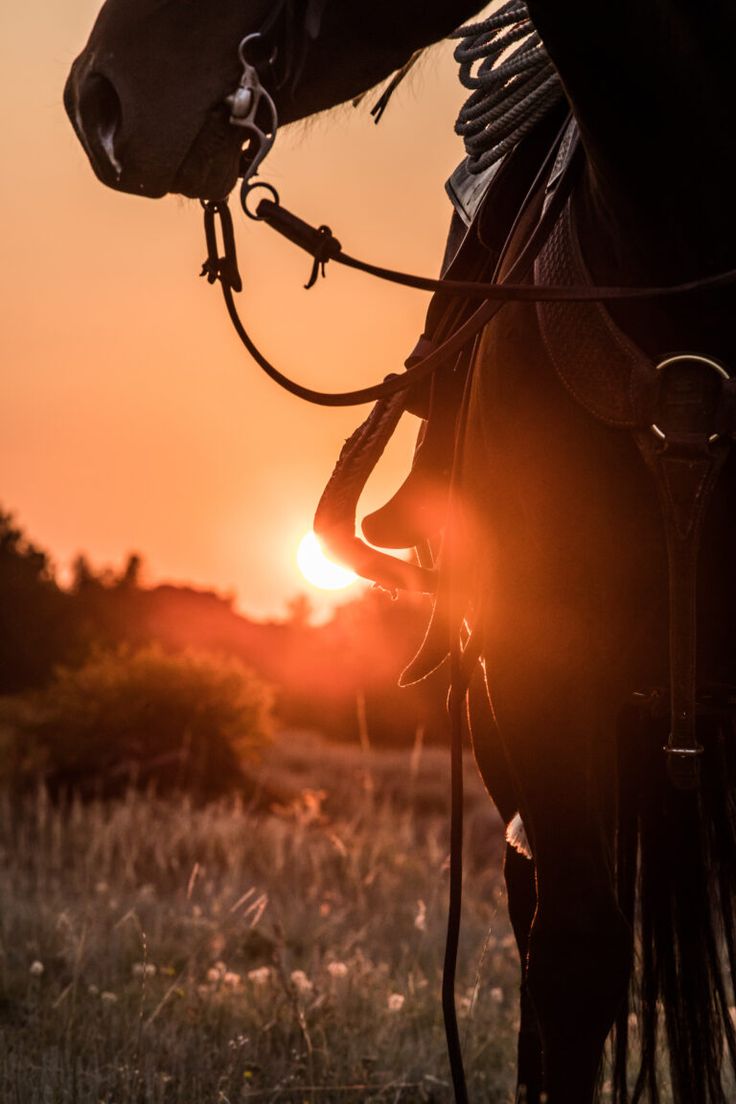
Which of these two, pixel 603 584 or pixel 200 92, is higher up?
pixel 200 92

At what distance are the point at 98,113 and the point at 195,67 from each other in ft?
0.53

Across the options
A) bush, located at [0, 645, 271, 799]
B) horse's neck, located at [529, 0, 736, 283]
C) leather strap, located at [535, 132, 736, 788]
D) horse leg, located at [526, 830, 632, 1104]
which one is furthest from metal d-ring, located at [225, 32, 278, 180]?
bush, located at [0, 645, 271, 799]

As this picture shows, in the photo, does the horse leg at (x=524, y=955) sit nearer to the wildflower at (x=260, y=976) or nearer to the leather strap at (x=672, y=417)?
the leather strap at (x=672, y=417)

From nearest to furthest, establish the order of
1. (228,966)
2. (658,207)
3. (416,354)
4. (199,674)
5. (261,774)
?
(658,207)
(416,354)
(228,966)
(199,674)
(261,774)

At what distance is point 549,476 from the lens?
2.20 metres

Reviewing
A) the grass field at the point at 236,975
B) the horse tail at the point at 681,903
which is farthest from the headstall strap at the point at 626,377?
the grass field at the point at 236,975

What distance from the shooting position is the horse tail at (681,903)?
106 inches

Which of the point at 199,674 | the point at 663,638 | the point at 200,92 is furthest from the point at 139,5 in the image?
the point at 199,674

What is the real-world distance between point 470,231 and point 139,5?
3.18 feet

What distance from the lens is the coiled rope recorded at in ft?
8.06

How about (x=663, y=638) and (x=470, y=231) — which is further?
(x=470, y=231)

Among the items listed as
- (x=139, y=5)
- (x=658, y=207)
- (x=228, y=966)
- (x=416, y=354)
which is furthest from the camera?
(x=228, y=966)

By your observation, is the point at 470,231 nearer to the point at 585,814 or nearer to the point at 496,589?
the point at 496,589

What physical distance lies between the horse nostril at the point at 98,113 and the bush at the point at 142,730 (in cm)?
870
